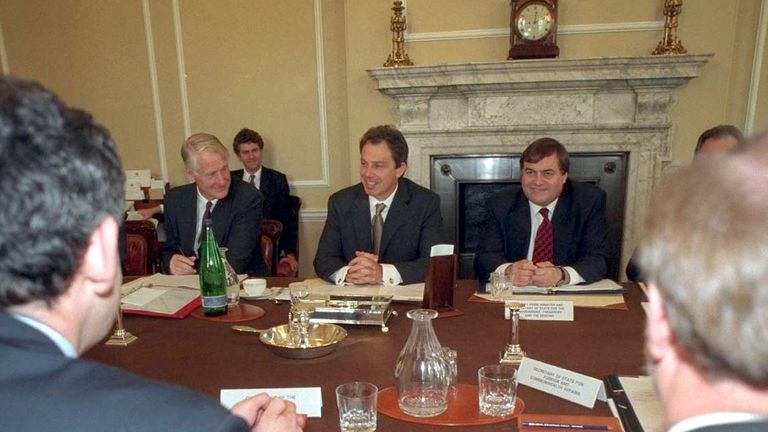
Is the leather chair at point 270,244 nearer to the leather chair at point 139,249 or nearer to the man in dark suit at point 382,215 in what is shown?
the man in dark suit at point 382,215

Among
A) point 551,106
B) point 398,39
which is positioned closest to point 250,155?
point 398,39

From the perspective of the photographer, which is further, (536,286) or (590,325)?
(536,286)

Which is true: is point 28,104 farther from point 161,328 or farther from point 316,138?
point 316,138

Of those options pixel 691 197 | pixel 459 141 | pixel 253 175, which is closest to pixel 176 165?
pixel 253 175

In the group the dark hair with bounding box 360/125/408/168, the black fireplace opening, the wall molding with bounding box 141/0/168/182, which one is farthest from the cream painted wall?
the dark hair with bounding box 360/125/408/168

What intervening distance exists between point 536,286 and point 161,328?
49.7 inches

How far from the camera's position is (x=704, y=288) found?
20.0 inches

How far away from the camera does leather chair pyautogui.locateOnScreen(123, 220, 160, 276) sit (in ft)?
8.54

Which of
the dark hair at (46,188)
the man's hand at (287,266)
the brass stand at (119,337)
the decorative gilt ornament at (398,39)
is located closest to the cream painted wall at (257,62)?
the decorative gilt ornament at (398,39)

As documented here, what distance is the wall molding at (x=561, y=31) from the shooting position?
11.8 ft

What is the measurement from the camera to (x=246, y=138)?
160 inches

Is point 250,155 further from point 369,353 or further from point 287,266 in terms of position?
point 369,353

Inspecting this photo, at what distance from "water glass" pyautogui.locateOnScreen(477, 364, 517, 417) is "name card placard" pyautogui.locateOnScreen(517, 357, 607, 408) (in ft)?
0.38

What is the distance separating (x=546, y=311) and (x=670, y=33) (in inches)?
103
